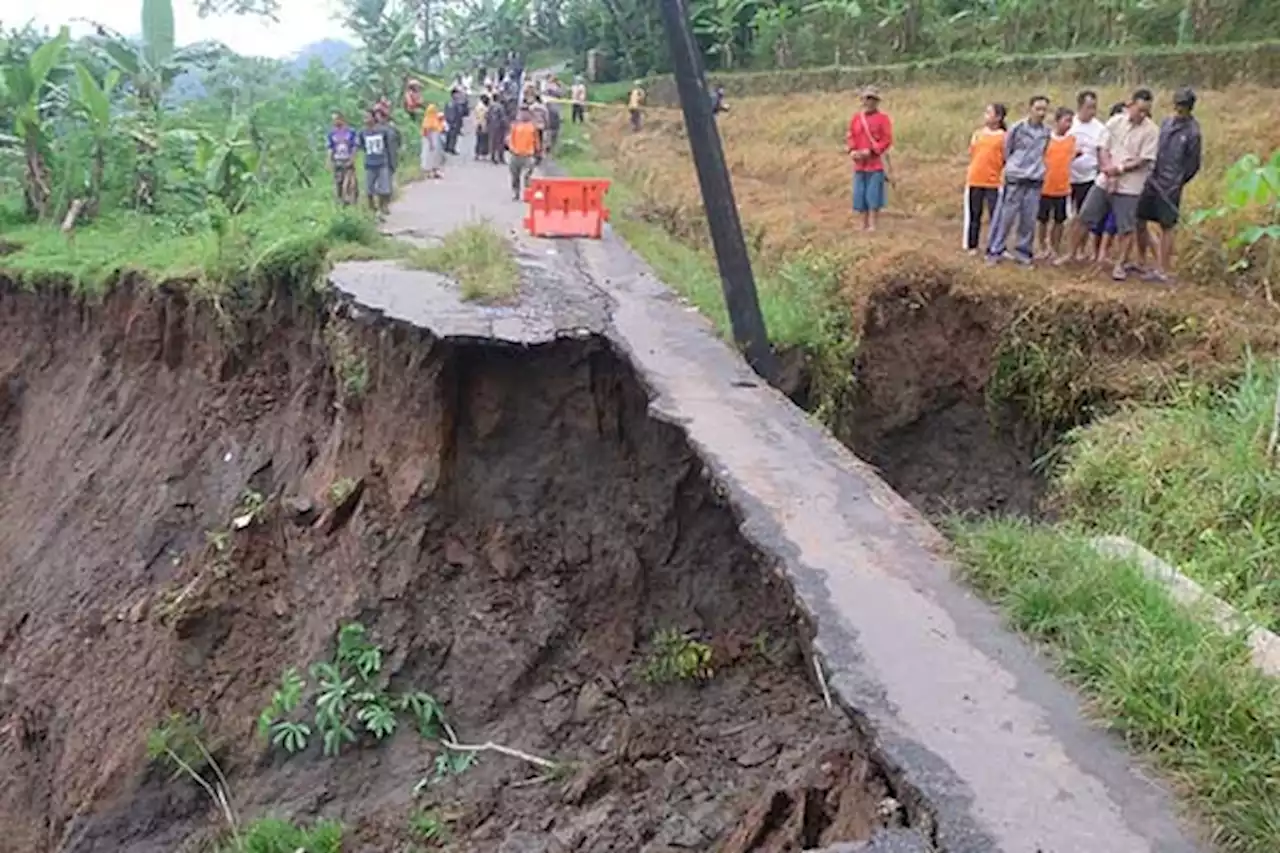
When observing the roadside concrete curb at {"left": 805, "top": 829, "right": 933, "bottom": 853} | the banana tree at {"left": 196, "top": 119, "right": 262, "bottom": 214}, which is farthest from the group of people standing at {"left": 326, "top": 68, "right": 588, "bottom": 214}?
the roadside concrete curb at {"left": 805, "top": 829, "right": 933, "bottom": 853}

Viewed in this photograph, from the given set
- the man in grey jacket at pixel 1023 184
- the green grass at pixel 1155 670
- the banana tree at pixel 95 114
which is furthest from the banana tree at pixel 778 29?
the green grass at pixel 1155 670

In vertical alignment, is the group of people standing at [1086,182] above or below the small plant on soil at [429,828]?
above

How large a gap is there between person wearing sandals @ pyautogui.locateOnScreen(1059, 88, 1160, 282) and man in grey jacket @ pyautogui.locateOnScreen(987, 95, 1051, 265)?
43 centimetres

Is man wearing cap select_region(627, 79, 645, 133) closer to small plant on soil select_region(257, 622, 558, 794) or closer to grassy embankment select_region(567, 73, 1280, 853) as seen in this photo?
grassy embankment select_region(567, 73, 1280, 853)

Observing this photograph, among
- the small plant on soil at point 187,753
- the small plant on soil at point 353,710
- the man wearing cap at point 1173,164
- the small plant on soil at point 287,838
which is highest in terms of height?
the man wearing cap at point 1173,164

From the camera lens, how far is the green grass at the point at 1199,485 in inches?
222

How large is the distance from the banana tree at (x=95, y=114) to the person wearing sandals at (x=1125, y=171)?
38.8 ft

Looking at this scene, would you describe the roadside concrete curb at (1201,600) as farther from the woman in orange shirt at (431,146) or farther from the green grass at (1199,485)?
the woman in orange shirt at (431,146)

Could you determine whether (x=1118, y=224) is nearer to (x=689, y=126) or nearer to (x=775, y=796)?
(x=689, y=126)

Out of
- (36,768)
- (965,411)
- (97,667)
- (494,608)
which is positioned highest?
(965,411)

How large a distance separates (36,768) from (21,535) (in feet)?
11.2

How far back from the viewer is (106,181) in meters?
17.0

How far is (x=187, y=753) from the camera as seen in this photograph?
7.69m

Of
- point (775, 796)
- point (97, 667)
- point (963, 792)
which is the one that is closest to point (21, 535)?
point (97, 667)
